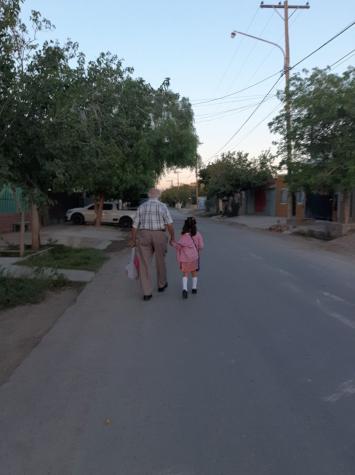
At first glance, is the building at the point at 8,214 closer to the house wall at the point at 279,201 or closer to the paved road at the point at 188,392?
the paved road at the point at 188,392

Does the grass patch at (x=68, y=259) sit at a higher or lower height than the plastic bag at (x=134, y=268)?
lower

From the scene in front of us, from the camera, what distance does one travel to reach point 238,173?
150 feet

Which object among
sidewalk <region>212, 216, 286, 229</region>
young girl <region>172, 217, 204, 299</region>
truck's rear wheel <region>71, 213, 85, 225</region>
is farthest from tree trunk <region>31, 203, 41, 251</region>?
sidewalk <region>212, 216, 286, 229</region>

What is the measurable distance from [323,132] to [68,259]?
12644mm

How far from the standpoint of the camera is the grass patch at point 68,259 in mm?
12031

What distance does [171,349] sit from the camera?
5.58 meters

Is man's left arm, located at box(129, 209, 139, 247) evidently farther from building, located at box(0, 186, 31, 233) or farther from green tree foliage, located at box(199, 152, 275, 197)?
green tree foliage, located at box(199, 152, 275, 197)

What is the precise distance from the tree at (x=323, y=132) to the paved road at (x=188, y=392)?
13051 millimetres

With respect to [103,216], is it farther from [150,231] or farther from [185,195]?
[185,195]

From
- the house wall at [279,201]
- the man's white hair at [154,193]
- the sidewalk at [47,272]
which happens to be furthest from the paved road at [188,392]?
the house wall at [279,201]

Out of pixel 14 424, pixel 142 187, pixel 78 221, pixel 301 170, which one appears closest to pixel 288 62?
pixel 301 170

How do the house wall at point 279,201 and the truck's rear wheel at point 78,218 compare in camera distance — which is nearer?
the truck's rear wheel at point 78,218

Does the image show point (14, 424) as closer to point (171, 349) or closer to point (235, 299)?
point (171, 349)

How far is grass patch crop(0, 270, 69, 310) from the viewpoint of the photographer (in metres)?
8.09
